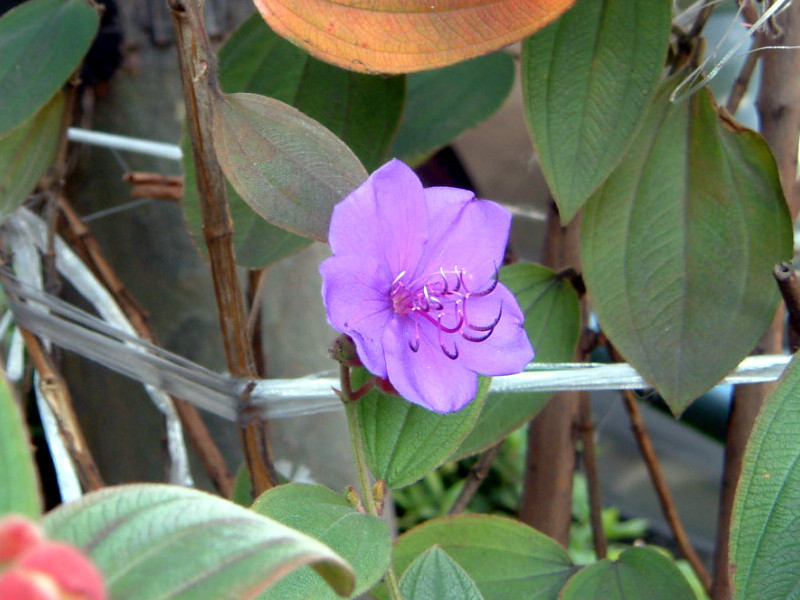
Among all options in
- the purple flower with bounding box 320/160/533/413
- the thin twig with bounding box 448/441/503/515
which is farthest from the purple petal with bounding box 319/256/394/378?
the thin twig with bounding box 448/441/503/515

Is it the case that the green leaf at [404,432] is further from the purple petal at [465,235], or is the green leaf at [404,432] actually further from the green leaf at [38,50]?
the green leaf at [38,50]

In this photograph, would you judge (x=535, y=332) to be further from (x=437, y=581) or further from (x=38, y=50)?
(x=38, y=50)

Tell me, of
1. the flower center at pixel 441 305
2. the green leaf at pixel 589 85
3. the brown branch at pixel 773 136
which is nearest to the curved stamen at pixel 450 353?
the flower center at pixel 441 305

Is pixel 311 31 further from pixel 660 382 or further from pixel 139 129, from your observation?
pixel 139 129

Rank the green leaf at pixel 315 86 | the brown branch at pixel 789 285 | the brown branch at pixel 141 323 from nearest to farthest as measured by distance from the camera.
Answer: the brown branch at pixel 789 285
the green leaf at pixel 315 86
the brown branch at pixel 141 323

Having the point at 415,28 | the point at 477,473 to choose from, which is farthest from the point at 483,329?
the point at 477,473

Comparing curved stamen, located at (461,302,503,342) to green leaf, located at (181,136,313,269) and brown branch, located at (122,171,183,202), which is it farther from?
brown branch, located at (122,171,183,202)
